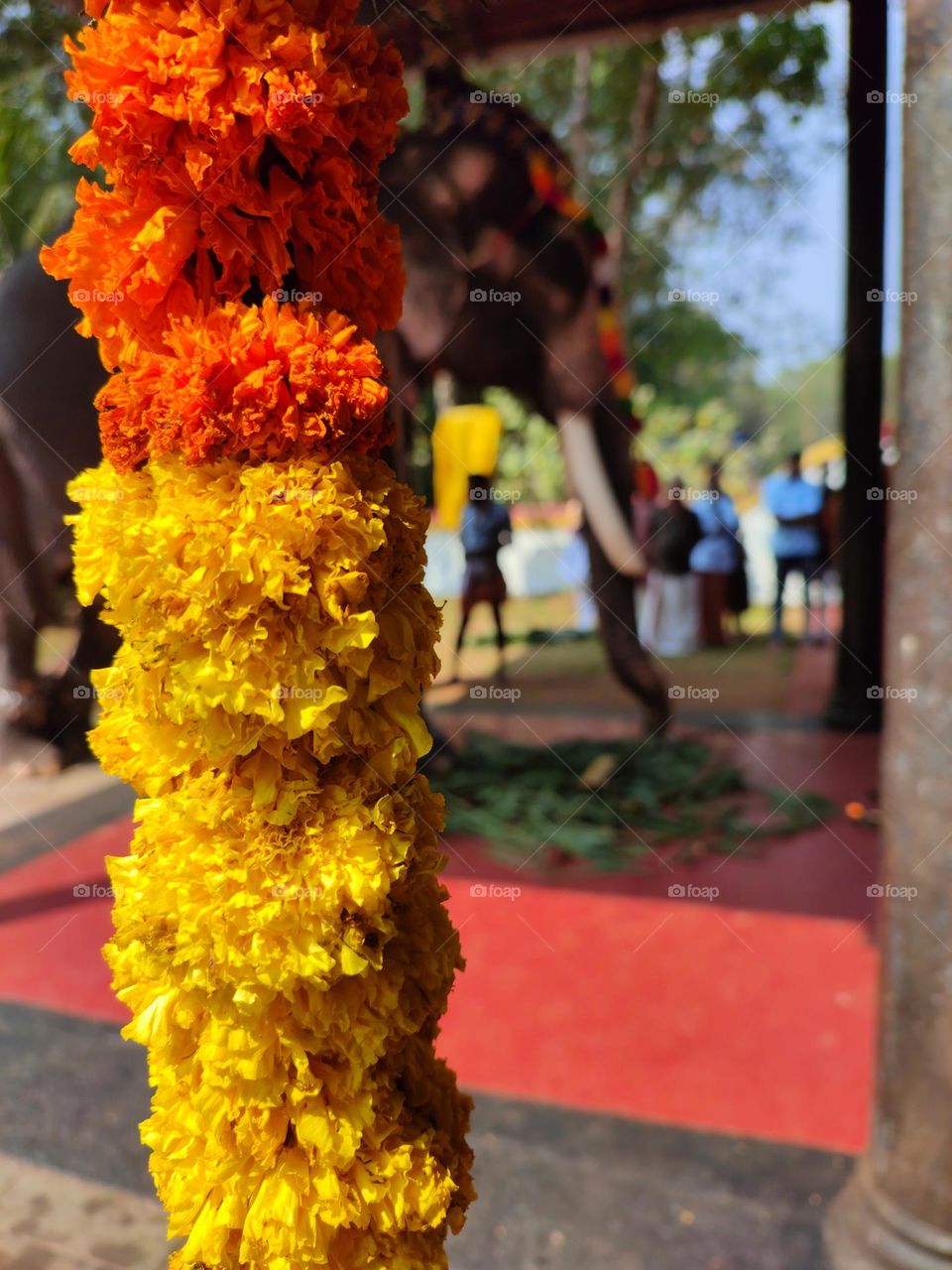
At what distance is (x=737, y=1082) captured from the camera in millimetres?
2939

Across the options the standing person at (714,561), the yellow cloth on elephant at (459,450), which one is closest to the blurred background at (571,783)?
the standing person at (714,561)

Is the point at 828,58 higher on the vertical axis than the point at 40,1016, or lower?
higher

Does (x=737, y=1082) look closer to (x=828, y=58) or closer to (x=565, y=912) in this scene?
(x=565, y=912)

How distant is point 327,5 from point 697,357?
1687 centimetres

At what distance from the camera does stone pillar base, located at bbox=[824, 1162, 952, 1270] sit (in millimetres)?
2143

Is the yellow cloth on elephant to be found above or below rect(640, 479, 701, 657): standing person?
above

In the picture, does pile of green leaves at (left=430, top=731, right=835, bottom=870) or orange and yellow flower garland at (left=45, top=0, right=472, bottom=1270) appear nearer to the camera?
orange and yellow flower garland at (left=45, top=0, right=472, bottom=1270)

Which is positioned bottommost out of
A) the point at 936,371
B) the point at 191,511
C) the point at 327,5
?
the point at 191,511

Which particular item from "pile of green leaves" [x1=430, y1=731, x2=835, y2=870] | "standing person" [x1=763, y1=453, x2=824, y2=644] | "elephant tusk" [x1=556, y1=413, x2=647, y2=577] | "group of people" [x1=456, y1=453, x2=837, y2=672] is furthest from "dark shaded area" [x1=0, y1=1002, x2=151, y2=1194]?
"standing person" [x1=763, y1=453, x2=824, y2=644]

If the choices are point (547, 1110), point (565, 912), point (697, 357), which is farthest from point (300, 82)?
point (697, 357)

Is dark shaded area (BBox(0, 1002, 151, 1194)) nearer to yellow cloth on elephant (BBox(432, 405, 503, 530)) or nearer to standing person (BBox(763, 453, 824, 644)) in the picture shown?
yellow cloth on elephant (BBox(432, 405, 503, 530))
